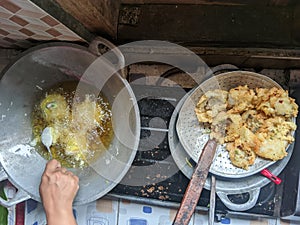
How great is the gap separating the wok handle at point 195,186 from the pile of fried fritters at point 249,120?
0.04 meters

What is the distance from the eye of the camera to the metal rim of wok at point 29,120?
2.84 ft

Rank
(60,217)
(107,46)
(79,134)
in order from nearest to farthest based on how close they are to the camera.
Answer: (60,217), (107,46), (79,134)

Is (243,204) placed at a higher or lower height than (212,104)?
lower

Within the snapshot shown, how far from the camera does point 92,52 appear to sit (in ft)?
2.72

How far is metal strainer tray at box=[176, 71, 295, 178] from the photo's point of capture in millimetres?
873

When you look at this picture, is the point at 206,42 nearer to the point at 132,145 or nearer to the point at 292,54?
the point at 292,54

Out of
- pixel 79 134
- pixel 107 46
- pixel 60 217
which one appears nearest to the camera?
pixel 60 217

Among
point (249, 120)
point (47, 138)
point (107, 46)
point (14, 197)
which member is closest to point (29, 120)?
point (47, 138)

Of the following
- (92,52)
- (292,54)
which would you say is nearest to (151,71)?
(92,52)

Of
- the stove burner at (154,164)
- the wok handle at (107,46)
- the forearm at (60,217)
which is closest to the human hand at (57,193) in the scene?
the forearm at (60,217)

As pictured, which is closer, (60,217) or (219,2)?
(60,217)

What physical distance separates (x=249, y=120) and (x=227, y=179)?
0.51 feet

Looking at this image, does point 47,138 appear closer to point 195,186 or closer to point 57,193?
point 57,193

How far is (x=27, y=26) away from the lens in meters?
0.79
